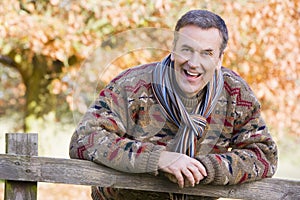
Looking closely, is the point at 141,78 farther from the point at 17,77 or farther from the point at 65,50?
the point at 17,77

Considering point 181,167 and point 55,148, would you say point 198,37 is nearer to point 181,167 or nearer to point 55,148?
point 181,167

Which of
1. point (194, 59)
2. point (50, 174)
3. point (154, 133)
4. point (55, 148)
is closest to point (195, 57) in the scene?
point (194, 59)

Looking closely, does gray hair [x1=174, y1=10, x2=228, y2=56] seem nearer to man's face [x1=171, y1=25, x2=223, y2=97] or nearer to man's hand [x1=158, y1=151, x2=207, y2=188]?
man's face [x1=171, y1=25, x2=223, y2=97]

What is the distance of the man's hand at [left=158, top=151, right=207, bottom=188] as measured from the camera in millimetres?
1937

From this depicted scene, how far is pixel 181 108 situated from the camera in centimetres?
205

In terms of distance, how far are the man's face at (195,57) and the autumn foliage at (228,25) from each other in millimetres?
3381

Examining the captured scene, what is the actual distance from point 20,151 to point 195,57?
63 cm

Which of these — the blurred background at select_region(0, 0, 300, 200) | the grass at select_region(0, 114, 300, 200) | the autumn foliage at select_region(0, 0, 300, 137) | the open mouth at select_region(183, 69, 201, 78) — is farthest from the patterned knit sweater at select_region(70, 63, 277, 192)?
the grass at select_region(0, 114, 300, 200)

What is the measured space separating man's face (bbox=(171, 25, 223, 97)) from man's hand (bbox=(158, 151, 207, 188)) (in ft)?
0.74

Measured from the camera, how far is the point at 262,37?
566 centimetres

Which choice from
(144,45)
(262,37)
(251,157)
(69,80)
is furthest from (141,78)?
(69,80)

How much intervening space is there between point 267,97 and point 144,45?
13.1 feet

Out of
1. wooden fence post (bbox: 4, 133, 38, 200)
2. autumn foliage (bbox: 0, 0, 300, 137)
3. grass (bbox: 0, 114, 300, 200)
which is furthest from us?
grass (bbox: 0, 114, 300, 200)

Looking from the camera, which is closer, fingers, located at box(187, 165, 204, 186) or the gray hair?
fingers, located at box(187, 165, 204, 186)
